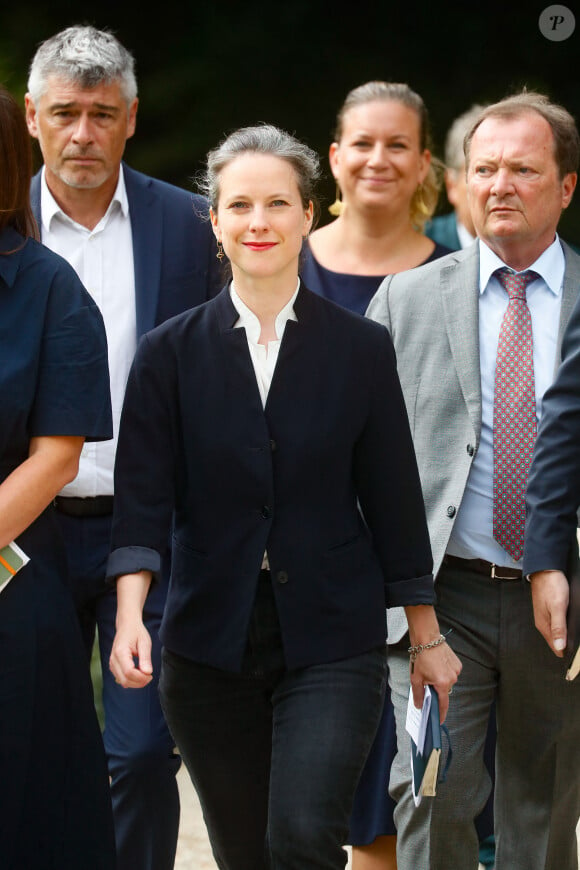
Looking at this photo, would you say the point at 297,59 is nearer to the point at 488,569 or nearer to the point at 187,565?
the point at 488,569

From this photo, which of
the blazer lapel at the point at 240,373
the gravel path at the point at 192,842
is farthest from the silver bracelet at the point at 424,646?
the gravel path at the point at 192,842

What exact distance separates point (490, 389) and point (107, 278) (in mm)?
1017

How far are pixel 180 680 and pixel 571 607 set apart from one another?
867mm

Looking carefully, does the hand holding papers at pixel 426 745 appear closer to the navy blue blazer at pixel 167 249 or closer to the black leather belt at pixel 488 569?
the black leather belt at pixel 488 569

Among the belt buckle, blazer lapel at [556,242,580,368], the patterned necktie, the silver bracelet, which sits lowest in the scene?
the silver bracelet

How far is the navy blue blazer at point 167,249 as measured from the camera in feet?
13.2

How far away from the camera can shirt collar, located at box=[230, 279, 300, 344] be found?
129 inches

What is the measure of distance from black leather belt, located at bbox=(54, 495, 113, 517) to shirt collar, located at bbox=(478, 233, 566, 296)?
1037mm

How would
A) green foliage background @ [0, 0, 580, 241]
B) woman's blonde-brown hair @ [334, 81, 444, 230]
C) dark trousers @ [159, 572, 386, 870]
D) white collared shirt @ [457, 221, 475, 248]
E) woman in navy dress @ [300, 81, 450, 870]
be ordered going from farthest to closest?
green foliage background @ [0, 0, 580, 241], white collared shirt @ [457, 221, 475, 248], woman's blonde-brown hair @ [334, 81, 444, 230], woman in navy dress @ [300, 81, 450, 870], dark trousers @ [159, 572, 386, 870]

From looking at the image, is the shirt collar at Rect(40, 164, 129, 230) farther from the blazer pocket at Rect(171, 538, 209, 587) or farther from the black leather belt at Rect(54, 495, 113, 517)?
the blazer pocket at Rect(171, 538, 209, 587)

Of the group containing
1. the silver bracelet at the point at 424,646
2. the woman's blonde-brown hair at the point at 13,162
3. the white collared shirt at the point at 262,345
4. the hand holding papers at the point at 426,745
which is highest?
the woman's blonde-brown hair at the point at 13,162

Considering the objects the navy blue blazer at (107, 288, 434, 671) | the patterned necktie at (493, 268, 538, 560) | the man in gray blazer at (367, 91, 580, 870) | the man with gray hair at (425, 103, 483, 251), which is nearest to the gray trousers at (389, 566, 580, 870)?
the man in gray blazer at (367, 91, 580, 870)

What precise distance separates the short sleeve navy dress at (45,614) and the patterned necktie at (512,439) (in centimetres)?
101

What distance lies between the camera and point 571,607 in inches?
137
